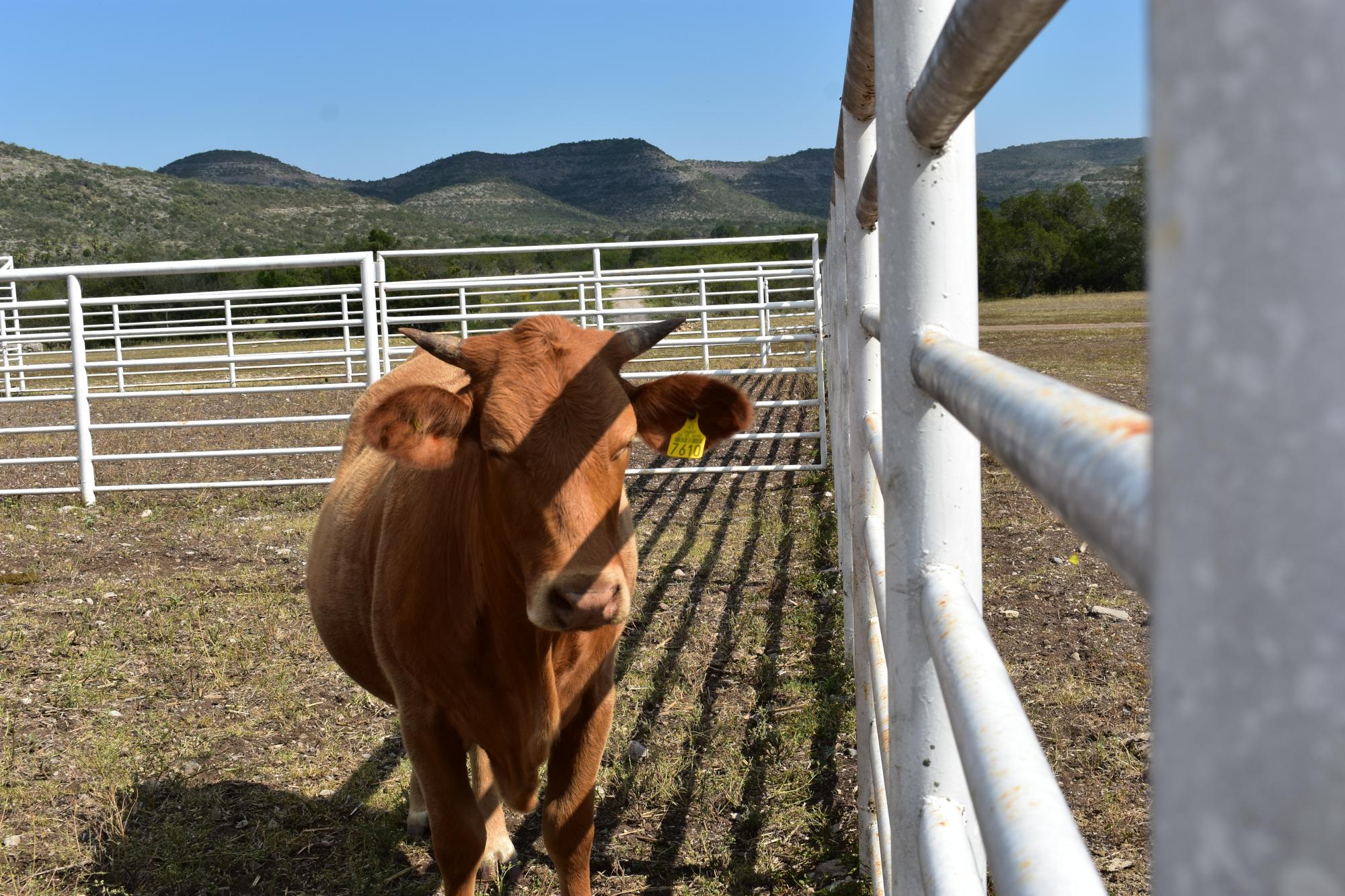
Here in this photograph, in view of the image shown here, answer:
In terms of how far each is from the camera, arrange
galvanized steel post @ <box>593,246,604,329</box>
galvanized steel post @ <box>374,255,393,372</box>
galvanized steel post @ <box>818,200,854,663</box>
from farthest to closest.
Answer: galvanized steel post @ <box>593,246,604,329</box>, galvanized steel post @ <box>374,255,393,372</box>, galvanized steel post @ <box>818,200,854,663</box>

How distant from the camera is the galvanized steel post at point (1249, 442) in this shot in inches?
8.6

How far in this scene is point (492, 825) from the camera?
332cm

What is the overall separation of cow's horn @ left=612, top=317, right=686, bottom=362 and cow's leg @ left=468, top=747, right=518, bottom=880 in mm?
1357

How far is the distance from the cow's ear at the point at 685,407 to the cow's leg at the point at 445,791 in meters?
0.92

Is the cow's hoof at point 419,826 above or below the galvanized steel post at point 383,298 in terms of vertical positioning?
below

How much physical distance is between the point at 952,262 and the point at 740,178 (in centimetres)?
15250

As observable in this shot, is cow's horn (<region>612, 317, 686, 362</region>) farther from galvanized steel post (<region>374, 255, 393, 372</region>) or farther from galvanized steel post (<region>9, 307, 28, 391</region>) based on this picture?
galvanized steel post (<region>9, 307, 28, 391</region>)

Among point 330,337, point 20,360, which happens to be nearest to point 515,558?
point 330,337

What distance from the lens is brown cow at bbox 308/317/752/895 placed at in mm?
2266

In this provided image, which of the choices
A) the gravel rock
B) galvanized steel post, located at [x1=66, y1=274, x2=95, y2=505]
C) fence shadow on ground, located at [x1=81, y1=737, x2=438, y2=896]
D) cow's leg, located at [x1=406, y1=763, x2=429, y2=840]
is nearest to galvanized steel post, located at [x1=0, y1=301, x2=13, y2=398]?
galvanized steel post, located at [x1=66, y1=274, x2=95, y2=505]

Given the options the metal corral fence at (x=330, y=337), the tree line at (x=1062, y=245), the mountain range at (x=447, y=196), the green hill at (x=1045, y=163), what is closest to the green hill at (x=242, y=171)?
the mountain range at (x=447, y=196)

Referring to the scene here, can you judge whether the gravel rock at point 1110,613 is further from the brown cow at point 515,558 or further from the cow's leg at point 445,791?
the cow's leg at point 445,791

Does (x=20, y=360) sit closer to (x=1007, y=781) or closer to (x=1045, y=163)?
(x=1007, y=781)

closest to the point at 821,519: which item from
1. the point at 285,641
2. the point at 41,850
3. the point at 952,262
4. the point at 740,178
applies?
the point at 285,641
